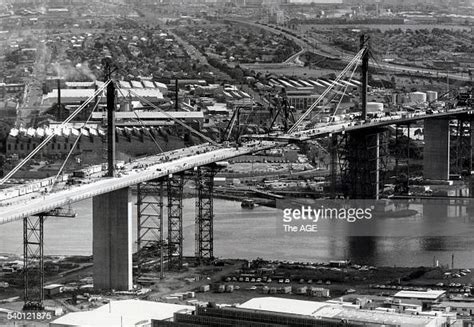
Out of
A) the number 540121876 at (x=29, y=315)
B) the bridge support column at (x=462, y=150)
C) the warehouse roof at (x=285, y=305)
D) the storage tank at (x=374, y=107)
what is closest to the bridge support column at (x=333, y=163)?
the bridge support column at (x=462, y=150)

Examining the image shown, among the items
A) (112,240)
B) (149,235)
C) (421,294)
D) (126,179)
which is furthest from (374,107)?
(421,294)

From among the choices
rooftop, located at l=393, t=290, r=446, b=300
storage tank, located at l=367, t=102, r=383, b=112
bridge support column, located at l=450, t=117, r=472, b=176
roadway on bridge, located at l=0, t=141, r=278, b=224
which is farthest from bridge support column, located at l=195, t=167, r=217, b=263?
storage tank, located at l=367, t=102, r=383, b=112

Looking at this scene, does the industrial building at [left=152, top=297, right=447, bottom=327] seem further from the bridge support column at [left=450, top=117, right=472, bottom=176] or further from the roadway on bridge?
the bridge support column at [left=450, top=117, right=472, bottom=176]

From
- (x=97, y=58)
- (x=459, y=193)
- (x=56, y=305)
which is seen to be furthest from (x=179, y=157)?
(x=97, y=58)

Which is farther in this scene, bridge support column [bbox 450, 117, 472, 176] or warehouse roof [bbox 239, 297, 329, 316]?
bridge support column [bbox 450, 117, 472, 176]

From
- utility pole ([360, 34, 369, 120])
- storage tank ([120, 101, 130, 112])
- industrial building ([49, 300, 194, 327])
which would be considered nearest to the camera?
industrial building ([49, 300, 194, 327])

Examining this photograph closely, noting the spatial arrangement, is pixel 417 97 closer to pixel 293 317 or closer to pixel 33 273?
pixel 33 273

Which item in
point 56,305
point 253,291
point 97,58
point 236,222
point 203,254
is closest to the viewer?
point 56,305

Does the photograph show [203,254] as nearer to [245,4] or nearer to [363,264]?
[363,264]
